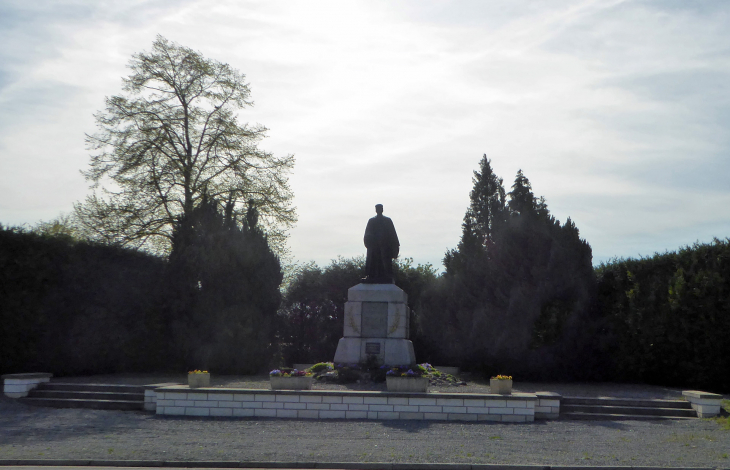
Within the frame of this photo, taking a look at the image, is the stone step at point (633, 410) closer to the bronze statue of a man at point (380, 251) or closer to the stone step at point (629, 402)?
the stone step at point (629, 402)

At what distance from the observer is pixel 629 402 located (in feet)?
37.8

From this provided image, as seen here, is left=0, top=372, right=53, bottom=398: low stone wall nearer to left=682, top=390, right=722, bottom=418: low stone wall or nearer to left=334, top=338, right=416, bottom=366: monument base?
left=334, top=338, right=416, bottom=366: monument base

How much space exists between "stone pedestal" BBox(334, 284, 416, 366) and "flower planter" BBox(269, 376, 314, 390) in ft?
10.2

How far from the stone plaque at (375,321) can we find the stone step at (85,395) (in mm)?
4845

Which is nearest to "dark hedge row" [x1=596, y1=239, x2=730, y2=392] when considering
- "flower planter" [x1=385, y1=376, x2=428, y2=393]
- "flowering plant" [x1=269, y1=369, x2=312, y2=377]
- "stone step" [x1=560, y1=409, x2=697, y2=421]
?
"stone step" [x1=560, y1=409, x2=697, y2=421]

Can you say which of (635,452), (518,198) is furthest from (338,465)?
(518,198)

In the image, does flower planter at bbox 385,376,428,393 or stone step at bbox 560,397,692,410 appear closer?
flower planter at bbox 385,376,428,393

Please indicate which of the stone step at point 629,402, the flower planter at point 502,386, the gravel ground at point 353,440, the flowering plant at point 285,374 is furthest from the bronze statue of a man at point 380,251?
the gravel ground at point 353,440

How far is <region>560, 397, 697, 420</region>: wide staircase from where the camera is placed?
10.9 m

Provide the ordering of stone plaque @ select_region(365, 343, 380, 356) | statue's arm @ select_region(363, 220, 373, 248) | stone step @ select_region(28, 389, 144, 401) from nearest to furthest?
stone step @ select_region(28, 389, 144, 401) < stone plaque @ select_region(365, 343, 380, 356) < statue's arm @ select_region(363, 220, 373, 248)

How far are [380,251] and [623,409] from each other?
6167 millimetres

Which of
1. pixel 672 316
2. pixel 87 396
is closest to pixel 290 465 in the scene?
pixel 87 396

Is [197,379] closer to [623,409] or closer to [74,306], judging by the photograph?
[74,306]

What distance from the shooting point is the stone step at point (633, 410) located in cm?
1106
